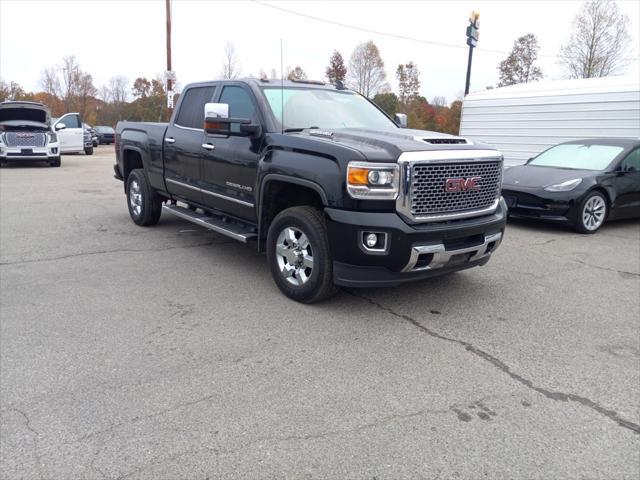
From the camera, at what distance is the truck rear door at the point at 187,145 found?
239 inches

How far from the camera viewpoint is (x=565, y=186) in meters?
8.09

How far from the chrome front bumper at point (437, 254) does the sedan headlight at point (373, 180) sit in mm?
480

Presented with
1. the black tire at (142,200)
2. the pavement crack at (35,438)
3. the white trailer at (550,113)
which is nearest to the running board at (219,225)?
the black tire at (142,200)

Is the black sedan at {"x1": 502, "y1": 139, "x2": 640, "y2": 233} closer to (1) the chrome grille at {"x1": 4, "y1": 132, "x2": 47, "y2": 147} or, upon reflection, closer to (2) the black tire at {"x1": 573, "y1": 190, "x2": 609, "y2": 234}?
(2) the black tire at {"x1": 573, "y1": 190, "x2": 609, "y2": 234}

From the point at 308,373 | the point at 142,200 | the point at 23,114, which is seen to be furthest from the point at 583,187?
the point at 23,114

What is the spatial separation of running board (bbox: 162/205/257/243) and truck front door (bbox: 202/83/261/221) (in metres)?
0.14

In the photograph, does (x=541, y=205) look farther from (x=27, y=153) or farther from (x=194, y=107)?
(x=27, y=153)

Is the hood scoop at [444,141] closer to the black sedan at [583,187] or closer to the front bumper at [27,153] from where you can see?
the black sedan at [583,187]

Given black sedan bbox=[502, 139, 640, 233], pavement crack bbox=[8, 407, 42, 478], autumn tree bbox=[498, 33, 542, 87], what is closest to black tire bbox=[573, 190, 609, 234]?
black sedan bbox=[502, 139, 640, 233]

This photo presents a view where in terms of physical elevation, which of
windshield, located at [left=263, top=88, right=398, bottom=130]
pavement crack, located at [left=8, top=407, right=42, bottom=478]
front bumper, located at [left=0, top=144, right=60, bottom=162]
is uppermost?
windshield, located at [left=263, top=88, right=398, bottom=130]

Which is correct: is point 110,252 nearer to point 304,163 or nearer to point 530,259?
point 304,163

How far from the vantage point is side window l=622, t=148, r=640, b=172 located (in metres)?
Result: 8.59

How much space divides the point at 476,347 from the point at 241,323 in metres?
1.84

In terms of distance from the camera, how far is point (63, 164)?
62.7 ft
